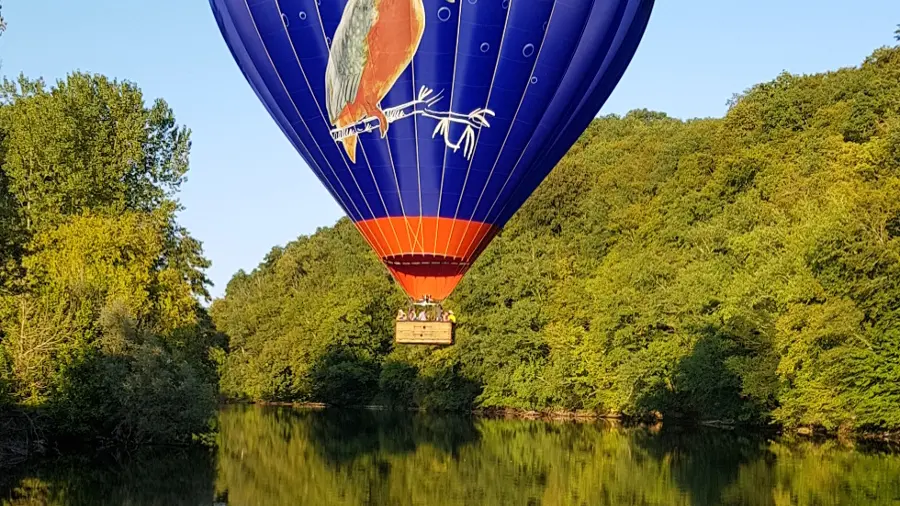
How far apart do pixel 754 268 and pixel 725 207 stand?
8111 millimetres

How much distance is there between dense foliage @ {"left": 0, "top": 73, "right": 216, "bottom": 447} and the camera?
26.0 m

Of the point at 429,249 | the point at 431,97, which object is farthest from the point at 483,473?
the point at 431,97

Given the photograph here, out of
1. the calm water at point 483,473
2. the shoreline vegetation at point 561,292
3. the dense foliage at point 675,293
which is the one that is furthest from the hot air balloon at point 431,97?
the dense foliage at point 675,293

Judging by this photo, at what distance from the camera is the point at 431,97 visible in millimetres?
16344

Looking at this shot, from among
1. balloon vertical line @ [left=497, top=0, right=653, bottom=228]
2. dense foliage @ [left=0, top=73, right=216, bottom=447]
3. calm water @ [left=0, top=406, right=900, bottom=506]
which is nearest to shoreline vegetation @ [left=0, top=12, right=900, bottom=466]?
dense foliage @ [left=0, top=73, right=216, bottom=447]

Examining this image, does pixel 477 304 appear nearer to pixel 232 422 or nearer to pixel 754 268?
pixel 232 422

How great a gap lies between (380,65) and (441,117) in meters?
1.14

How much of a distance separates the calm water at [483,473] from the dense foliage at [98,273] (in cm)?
158

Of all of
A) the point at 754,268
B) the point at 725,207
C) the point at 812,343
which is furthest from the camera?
the point at 725,207

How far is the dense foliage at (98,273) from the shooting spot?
25984 mm

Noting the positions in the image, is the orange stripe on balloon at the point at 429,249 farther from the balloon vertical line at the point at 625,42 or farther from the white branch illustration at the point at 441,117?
the white branch illustration at the point at 441,117

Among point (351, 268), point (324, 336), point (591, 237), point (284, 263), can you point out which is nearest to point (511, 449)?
point (591, 237)

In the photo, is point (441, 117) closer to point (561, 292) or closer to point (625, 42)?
point (625, 42)

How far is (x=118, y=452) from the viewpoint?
90.2ft
